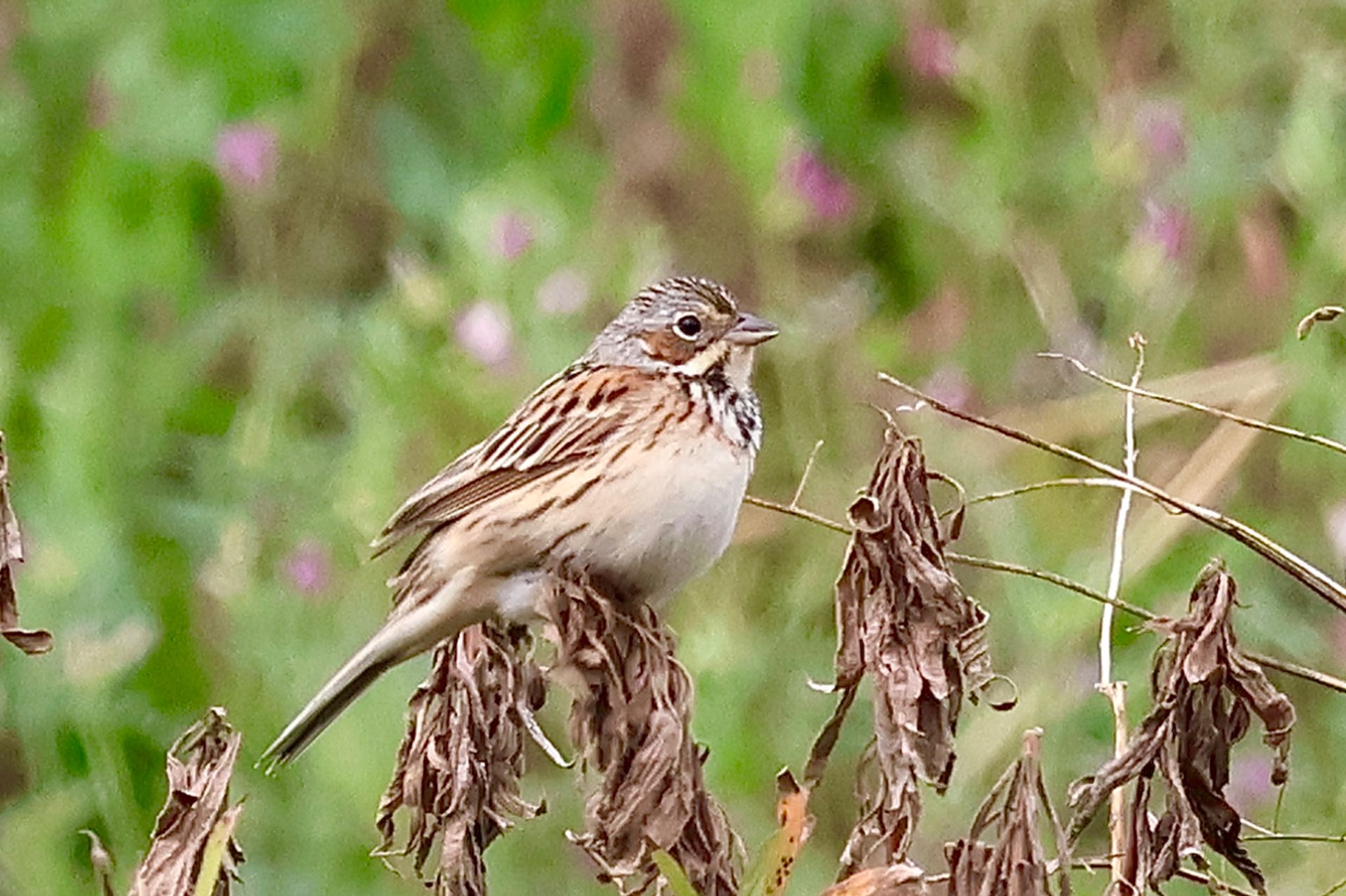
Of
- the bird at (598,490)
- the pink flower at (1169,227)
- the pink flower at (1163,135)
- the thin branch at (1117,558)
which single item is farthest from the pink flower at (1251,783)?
the thin branch at (1117,558)

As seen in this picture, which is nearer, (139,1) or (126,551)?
(126,551)

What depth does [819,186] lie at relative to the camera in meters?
4.47

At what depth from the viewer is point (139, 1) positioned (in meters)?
5.23

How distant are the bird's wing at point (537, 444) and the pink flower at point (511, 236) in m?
0.83

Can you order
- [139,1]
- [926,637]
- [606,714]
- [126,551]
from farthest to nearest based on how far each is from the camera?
[139,1], [126,551], [606,714], [926,637]

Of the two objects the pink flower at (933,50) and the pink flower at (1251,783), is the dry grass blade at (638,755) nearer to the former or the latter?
the pink flower at (1251,783)

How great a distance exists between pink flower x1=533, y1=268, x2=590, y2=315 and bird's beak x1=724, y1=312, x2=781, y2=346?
2.58 ft

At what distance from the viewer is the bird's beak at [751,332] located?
2.93 m

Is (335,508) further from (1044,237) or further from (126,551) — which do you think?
(1044,237)

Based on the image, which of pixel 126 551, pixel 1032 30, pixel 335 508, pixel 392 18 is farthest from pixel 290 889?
pixel 392 18

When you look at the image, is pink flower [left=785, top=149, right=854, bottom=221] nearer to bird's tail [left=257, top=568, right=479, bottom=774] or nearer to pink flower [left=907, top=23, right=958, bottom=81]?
pink flower [left=907, top=23, right=958, bottom=81]

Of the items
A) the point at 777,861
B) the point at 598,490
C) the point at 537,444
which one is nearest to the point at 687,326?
the point at 537,444

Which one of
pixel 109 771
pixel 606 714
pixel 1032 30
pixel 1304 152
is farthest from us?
pixel 1032 30

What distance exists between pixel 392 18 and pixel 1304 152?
112 inches
